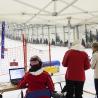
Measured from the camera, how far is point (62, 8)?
15.6 ft

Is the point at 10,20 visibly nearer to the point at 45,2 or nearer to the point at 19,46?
the point at 19,46

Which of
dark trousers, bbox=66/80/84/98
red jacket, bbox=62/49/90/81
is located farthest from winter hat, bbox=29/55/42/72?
dark trousers, bbox=66/80/84/98

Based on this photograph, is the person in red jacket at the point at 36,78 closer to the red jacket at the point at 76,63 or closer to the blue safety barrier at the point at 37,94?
the blue safety barrier at the point at 37,94

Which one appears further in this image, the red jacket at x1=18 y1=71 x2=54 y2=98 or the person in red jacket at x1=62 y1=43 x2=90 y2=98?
the person in red jacket at x1=62 y1=43 x2=90 y2=98

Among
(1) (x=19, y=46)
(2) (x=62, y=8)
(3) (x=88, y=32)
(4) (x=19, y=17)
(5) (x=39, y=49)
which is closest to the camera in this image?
(2) (x=62, y=8)

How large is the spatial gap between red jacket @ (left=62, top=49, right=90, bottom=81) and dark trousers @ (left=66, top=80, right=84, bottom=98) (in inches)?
3.0

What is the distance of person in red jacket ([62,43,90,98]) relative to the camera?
3.70 metres

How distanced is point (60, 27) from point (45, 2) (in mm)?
2728

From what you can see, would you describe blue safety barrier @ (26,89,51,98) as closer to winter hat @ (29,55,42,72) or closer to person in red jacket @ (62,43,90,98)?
winter hat @ (29,55,42,72)

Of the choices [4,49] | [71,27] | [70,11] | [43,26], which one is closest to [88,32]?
[71,27]

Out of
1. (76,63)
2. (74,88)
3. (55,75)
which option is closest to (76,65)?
(76,63)

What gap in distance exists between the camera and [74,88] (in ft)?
12.6

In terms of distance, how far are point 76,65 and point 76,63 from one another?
31mm

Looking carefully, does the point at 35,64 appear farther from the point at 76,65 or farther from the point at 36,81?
the point at 76,65
